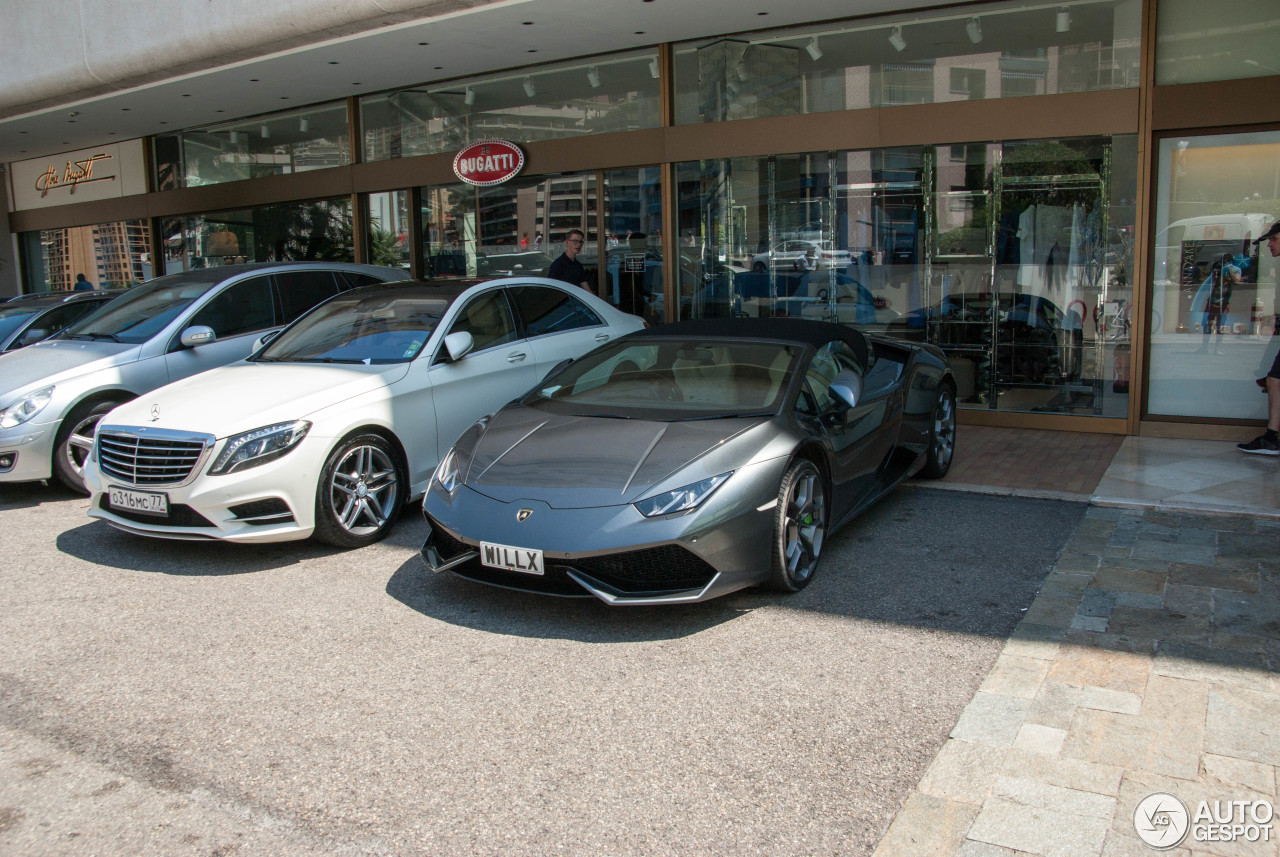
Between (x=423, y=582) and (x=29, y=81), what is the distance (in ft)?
37.1

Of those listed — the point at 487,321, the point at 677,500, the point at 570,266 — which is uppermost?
the point at 570,266

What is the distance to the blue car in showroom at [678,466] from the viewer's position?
165 inches

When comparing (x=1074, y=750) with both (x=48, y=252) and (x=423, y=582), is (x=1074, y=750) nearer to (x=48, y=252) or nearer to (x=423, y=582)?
(x=423, y=582)

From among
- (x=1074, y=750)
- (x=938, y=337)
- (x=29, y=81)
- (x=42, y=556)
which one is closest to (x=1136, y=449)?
(x=938, y=337)

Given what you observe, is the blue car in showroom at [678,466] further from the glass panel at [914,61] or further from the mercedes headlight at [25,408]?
the glass panel at [914,61]

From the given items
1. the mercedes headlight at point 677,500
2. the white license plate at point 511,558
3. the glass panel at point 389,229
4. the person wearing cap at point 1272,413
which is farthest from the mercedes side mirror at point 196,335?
the person wearing cap at point 1272,413

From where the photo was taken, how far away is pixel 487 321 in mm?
6883

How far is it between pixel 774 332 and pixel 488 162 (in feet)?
25.2

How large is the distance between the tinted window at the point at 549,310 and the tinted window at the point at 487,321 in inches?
6.2

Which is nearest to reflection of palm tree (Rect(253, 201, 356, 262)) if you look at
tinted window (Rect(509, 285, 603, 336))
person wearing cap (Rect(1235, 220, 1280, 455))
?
tinted window (Rect(509, 285, 603, 336))

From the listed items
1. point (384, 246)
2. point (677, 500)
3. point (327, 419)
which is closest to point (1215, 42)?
point (677, 500)

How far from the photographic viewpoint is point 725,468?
14.5 feet

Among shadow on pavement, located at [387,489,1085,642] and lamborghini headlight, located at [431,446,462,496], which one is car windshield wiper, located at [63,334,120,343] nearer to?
shadow on pavement, located at [387,489,1085,642]

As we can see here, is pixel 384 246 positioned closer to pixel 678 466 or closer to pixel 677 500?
pixel 678 466
